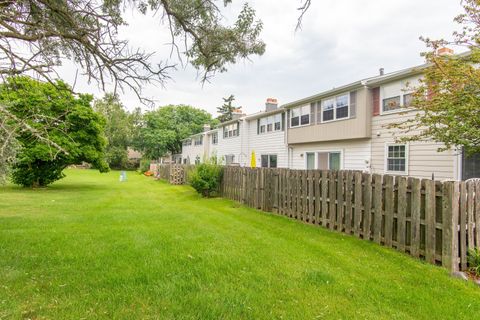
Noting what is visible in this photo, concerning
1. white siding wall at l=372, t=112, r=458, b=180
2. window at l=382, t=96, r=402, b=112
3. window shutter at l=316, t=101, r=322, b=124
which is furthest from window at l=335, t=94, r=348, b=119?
window at l=382, t=96, r=402, b=112

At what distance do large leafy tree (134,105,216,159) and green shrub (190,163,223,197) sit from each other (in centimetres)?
3174

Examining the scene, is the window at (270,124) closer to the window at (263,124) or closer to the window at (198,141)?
the window at (263,124)

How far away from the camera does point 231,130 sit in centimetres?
2714

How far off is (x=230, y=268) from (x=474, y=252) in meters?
3.64

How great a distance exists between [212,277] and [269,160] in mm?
17884

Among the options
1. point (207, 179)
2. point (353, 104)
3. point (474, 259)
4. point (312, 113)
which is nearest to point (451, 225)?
point (474, 259)

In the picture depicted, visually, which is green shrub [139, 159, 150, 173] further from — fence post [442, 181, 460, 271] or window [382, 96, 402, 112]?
fence post [442, 181, 460, 271]

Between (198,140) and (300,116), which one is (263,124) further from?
(198,140)

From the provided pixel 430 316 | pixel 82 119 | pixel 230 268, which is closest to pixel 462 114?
pixel 430 316

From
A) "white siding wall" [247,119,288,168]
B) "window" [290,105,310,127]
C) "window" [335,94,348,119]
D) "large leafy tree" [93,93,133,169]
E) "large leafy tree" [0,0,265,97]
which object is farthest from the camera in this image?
"large leafy tree" [93,93,133,169]

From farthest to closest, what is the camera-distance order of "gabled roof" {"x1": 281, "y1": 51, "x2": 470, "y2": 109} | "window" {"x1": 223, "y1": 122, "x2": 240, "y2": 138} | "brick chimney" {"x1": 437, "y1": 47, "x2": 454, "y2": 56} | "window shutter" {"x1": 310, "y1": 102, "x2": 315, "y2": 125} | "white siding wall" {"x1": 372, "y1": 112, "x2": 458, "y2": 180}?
1. "window" {"x1": 223, "y1": 122, "x2": 240, "y2": 138}
2. "window shutter" {"x1": 310, "y1": 102, "x2": 315, "y2": 125}
3. "gabled roof" {"x1": 281, "y1": 51, "x2": 470, "y2": 109}
4. "white siding wall" {"x1": 372, "y1": 112, "x2": 458, "y2": 180}
5. "brick chimney" {"x1": 437, "y1": 47, "x2": 454, "y2": 56}

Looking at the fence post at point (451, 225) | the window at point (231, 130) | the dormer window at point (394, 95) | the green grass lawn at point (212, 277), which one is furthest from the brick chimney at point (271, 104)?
→ the fence post at point (451, 225)

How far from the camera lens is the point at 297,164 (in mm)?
18734

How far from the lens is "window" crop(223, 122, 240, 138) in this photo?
85.2ft
